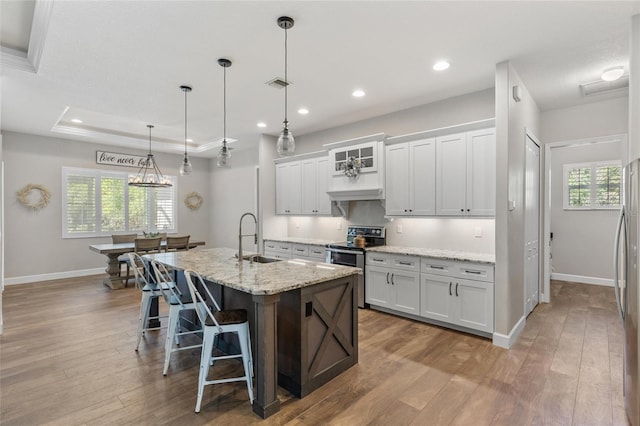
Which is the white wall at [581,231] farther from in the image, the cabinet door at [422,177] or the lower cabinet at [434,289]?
the lower cabinet at [434,289]

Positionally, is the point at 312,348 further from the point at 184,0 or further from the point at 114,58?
the point at 114,58

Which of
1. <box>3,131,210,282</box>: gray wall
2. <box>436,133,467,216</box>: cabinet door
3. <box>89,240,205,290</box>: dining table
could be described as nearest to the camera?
<box>436,133,467,216</box>: cabinet door

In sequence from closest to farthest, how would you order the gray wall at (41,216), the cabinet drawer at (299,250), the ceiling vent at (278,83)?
1. the ceiling vent at (278,83)
2. the cabinet drawer at (299,250)
3. the gray wall at (41,216)

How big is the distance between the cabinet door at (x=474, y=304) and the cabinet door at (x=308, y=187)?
9.18ft

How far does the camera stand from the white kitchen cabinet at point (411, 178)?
418 centimetres

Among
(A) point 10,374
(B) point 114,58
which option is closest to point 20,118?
(B) point 114,58

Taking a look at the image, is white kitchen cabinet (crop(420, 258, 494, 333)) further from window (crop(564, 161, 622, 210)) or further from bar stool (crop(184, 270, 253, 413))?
window (crop(564, 161, 622, 210))

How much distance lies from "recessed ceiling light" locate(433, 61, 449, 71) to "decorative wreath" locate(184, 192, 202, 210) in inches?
274

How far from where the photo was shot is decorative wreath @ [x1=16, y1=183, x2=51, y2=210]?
6041 millimetres

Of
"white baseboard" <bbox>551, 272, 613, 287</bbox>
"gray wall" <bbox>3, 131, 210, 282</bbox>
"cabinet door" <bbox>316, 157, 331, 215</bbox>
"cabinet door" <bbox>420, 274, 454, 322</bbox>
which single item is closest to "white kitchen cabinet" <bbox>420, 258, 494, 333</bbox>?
"cabinet door" <bbox>420, 274, 454, 322</bbox>

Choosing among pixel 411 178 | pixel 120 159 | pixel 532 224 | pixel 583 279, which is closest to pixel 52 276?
pixel 120 159

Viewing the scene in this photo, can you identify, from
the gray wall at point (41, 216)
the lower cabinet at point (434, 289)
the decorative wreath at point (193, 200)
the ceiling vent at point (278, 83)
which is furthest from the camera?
the decorative wreath at point (193, 200)

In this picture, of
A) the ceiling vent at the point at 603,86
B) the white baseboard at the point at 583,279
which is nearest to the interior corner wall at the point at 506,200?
the ceiling vent at the point at 603,86

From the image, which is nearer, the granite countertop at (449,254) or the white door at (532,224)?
the granite countertop at (449,254)
